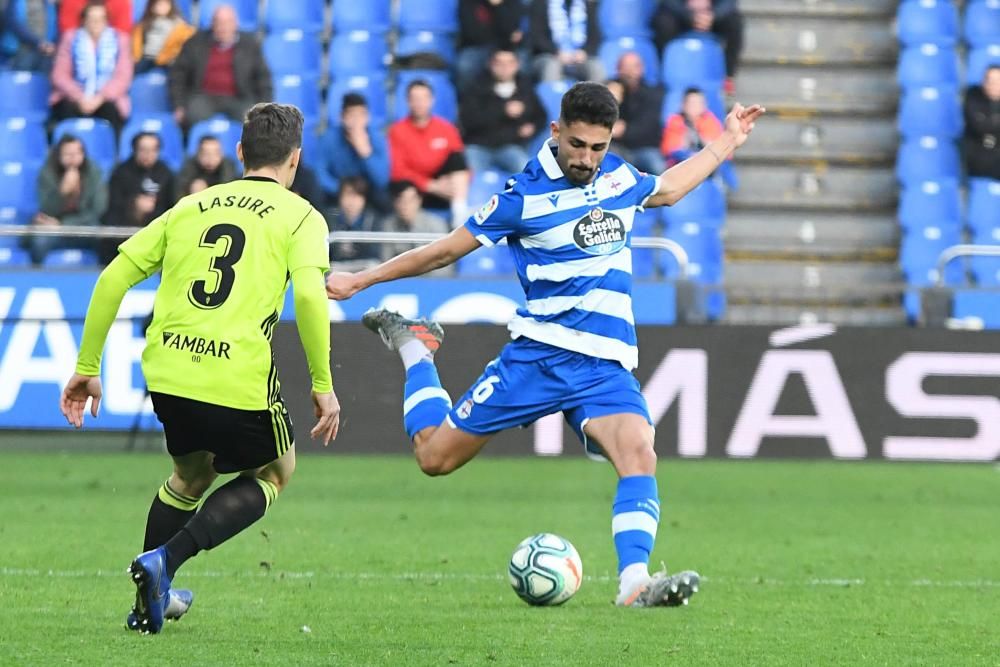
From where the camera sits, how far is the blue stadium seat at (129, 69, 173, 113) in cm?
1556

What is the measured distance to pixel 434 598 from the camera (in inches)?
259

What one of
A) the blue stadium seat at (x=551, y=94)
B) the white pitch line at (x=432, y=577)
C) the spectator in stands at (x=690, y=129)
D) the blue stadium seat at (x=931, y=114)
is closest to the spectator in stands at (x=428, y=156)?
the blue stadium seat at (x=551, y=94)

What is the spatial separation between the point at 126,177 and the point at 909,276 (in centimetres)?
682

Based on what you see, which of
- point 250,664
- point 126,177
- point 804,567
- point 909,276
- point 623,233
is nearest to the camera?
point 250,664

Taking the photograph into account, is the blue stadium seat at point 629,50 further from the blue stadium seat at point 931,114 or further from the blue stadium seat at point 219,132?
the blue stadium seat at point 219,132

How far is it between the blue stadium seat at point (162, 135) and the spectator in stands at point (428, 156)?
73.0 inches

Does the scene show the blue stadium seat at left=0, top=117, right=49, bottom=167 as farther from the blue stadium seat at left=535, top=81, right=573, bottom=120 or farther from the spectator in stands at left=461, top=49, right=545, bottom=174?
the blue stadium seat at left=535, top=81, right=573, bottom=120

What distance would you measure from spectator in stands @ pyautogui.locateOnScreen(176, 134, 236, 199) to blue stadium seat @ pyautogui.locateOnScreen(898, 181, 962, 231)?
6.12m

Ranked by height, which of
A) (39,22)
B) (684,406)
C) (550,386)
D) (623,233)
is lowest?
(684,406)

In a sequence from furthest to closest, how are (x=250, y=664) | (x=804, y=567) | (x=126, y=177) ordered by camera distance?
(x=126, y=177) < (x=804, y=567) < (x=250, y=664)

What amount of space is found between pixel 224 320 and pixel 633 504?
1598 millimetres

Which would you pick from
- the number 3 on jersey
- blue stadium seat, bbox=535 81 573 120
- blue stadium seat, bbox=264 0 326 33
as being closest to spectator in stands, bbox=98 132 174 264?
blue stadium seat, bbox=264 0 326 33

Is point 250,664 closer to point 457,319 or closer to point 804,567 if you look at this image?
point 804,567

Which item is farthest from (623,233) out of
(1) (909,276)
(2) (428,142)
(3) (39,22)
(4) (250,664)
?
(3) (39,22)
